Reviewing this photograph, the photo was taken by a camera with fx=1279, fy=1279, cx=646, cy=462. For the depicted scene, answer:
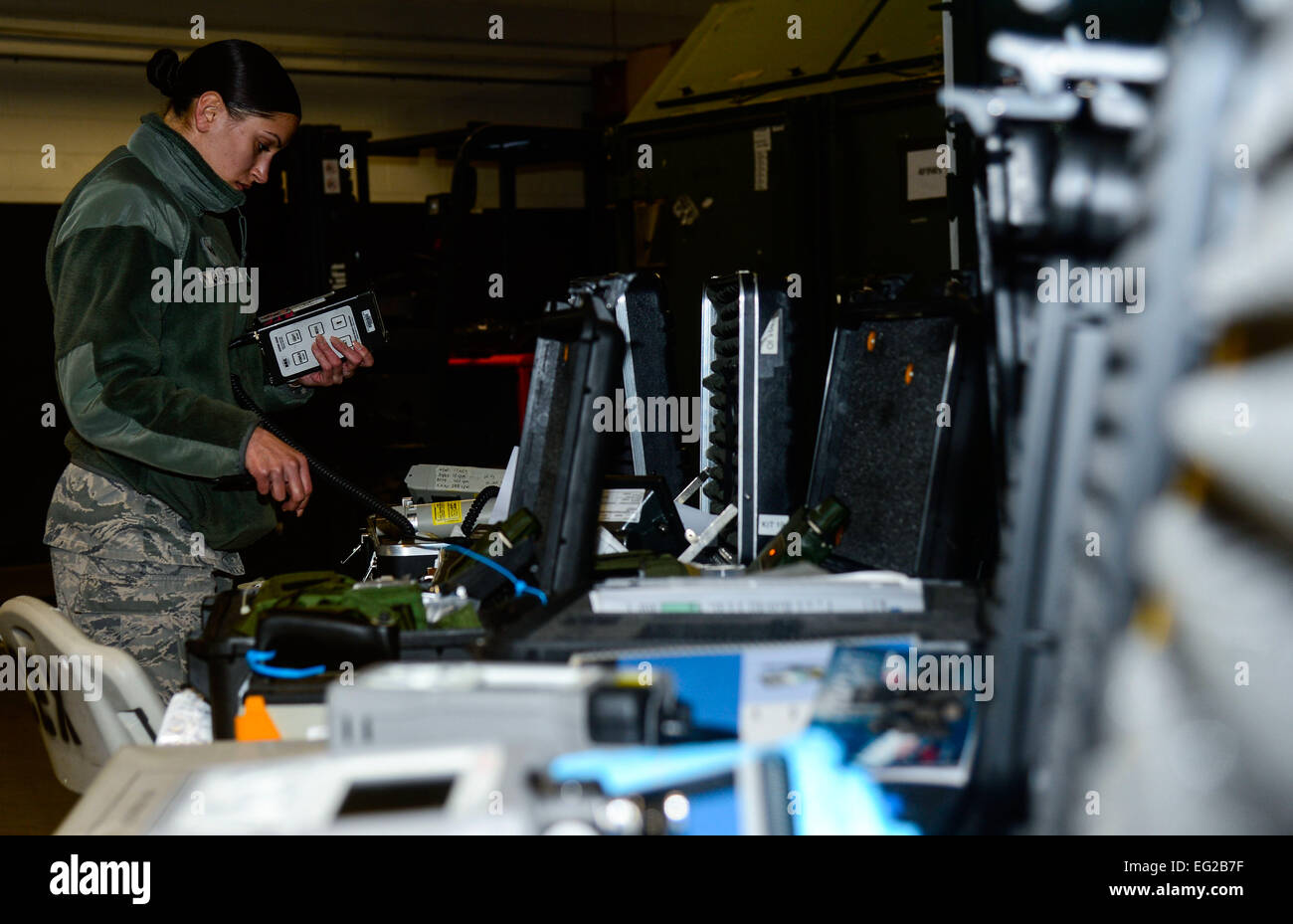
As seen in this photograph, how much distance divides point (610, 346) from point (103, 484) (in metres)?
1.07

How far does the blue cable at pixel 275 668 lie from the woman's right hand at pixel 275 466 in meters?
0.69

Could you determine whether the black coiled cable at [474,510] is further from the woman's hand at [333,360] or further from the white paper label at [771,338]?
the white paper label at [771,338]

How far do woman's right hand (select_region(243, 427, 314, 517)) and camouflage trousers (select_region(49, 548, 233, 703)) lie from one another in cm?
28

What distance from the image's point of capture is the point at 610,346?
55.0 inches

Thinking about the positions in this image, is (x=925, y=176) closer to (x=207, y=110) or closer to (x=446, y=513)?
Answer: (x=446, y=513)

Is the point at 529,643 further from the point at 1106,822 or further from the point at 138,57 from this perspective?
the point at 138,57

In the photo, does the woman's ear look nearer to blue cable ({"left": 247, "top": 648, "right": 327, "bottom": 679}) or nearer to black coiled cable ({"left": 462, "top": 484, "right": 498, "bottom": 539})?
black coiled cable ({"left": 462, "top": 484, "right": 498, "bottom": 539})

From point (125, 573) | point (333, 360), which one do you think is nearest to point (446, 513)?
point (333, 360)

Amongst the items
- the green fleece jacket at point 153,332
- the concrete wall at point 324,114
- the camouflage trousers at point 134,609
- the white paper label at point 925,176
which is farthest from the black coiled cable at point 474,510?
the concrete wall at point 324,114

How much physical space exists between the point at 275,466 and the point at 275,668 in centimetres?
72

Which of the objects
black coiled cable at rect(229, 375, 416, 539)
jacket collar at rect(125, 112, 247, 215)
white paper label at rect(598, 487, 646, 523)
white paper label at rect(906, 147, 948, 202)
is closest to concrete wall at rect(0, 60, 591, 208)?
white paper label at rect(906, 147, 948, 202)

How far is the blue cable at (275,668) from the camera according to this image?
1.26 meters

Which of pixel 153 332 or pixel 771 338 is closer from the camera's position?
pixel 771 338

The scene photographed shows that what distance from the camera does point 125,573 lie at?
2.04 metres
